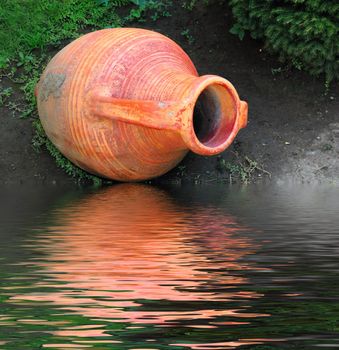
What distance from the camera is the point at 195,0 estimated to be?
15.7 metres

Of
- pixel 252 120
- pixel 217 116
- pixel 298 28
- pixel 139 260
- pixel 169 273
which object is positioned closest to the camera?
pixel 169 273

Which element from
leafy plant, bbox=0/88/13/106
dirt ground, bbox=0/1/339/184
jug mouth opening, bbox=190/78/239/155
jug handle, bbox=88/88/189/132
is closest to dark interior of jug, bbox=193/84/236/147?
jug mouth opening, bbox=190/78/239/155

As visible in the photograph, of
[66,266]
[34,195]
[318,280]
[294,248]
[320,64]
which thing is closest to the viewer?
[318,280]

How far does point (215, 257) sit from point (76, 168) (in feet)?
20.1

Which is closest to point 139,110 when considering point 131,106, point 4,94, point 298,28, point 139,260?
point 131,106

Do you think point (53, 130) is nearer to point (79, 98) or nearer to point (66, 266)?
point (79, 98)

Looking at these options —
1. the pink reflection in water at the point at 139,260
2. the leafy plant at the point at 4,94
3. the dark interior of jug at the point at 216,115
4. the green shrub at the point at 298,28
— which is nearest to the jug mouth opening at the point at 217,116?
the dark interior of jug at the point at 216,115

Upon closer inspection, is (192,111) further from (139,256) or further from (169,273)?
(169,273)

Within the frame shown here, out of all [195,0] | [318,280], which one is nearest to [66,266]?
[318,280]

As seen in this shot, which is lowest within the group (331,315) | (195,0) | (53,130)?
(331,315)

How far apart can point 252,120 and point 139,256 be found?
6779mm

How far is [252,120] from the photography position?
14672mm

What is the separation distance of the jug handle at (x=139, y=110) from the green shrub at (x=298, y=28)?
7.50 feet

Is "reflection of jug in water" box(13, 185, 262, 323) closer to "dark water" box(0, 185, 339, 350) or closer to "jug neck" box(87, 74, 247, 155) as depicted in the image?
"dark water" box(0, 185, 339, 350)
